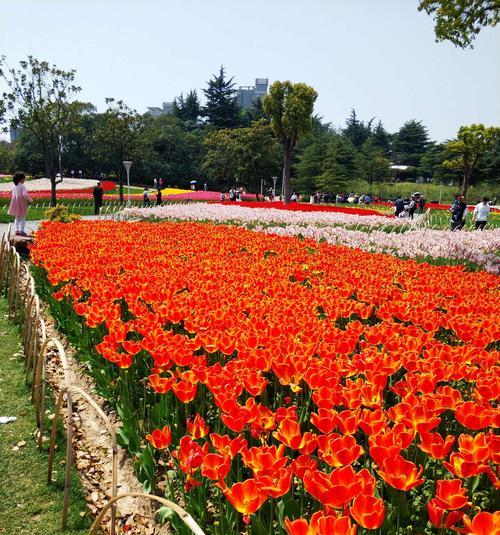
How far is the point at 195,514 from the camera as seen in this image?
2354 millimetres

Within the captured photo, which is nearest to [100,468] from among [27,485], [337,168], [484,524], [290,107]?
[27,485]

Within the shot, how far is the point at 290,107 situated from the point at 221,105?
42619mm

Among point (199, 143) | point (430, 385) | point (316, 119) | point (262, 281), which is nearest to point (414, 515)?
point (430, 385)

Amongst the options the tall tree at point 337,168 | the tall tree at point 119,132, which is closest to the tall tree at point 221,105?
the tall tree at point 337,168

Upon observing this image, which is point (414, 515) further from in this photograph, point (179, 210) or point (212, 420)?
point (179, 210)

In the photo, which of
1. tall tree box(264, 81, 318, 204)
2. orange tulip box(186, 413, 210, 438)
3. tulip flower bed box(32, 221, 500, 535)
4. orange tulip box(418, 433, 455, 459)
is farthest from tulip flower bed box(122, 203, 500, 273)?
tall tree box(264, 81, 318, 204)

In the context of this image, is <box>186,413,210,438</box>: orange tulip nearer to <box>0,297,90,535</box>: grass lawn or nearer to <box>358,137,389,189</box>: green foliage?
<box>0,297,90,535</box>: grass lawn

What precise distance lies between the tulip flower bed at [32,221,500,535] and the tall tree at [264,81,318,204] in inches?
1144

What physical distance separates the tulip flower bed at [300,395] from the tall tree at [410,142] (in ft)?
269

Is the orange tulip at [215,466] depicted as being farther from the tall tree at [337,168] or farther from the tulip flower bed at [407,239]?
the tall tree at [337,168]

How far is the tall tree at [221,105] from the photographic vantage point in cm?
7288

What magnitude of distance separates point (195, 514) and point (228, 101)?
76.5 m

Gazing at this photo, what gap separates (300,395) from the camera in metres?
3.23

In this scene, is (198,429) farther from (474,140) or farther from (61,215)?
(474,140)
